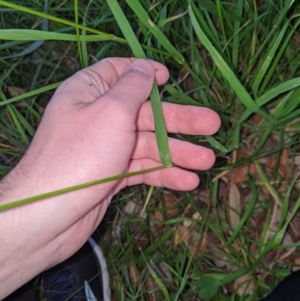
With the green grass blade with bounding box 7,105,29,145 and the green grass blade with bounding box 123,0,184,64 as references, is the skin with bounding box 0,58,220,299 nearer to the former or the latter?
the green grass blade with bounding box 123,0,184,64

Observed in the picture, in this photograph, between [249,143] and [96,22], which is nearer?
[96,22]

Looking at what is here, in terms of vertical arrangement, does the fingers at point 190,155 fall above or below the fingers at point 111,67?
below

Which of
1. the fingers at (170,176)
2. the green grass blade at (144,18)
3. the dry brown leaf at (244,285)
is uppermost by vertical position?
the green grass blade at (144,18)

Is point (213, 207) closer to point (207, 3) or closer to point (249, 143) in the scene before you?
point (249, 143)

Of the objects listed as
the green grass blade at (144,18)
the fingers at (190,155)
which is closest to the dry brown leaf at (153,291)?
the fingers at (190,155)

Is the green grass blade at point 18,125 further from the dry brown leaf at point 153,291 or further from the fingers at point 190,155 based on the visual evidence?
the dry brown leaf at point 153,291

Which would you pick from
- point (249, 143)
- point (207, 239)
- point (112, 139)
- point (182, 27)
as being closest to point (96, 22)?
point (182, 27)

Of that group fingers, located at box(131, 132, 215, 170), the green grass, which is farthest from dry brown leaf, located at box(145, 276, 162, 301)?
fingers, located at box(131, 132, 215, 170)
